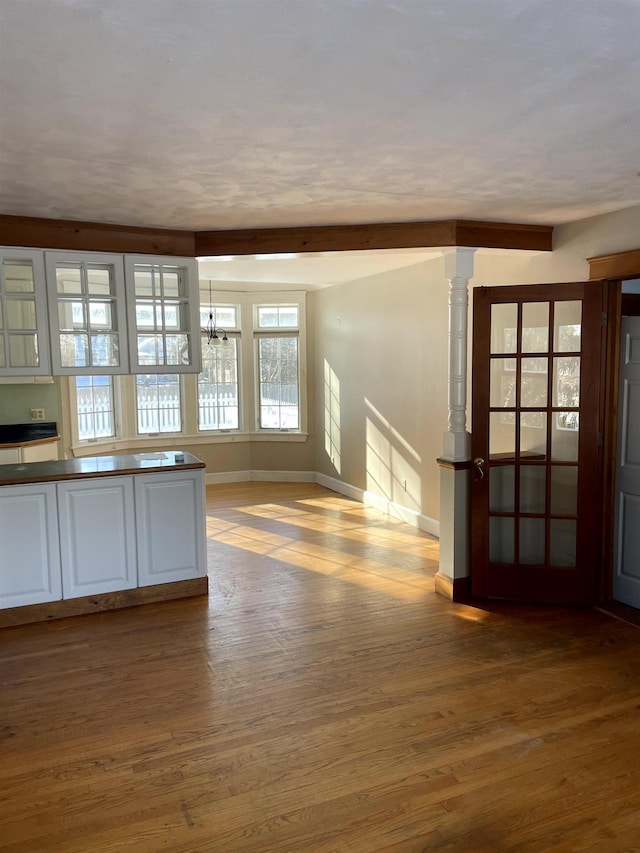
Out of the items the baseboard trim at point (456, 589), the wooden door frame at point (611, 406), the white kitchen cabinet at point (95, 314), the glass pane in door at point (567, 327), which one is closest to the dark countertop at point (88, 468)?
the white kitchen cabinet at point (95, 314)

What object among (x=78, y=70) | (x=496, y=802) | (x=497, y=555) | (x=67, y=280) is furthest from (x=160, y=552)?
(x=78, y=70)

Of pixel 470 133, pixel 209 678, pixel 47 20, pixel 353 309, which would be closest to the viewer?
pixel 47 20

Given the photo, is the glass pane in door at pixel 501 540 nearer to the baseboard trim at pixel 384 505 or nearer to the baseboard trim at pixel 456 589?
the baseboard trim at pixel 456 589

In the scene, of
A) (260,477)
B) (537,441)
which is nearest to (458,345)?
(537,441)

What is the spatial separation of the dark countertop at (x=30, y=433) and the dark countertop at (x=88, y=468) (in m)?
2.36

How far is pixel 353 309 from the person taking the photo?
293 inches

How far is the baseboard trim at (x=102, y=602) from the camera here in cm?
411

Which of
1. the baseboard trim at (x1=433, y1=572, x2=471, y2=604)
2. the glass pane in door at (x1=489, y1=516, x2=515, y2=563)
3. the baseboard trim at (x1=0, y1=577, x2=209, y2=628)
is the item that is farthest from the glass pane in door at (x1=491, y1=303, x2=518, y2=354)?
the baseboard trim at (x1=0, y1=577, x2=209, y2=628)

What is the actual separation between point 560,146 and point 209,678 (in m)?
3.08

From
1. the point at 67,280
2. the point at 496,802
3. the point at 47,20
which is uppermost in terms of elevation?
the point at 47,20

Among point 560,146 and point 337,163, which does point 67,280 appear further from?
point 560,146

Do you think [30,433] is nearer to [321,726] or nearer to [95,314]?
[95,314]

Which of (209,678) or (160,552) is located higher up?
(160,552)

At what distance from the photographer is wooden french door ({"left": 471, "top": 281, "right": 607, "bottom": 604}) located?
415 centimetres
